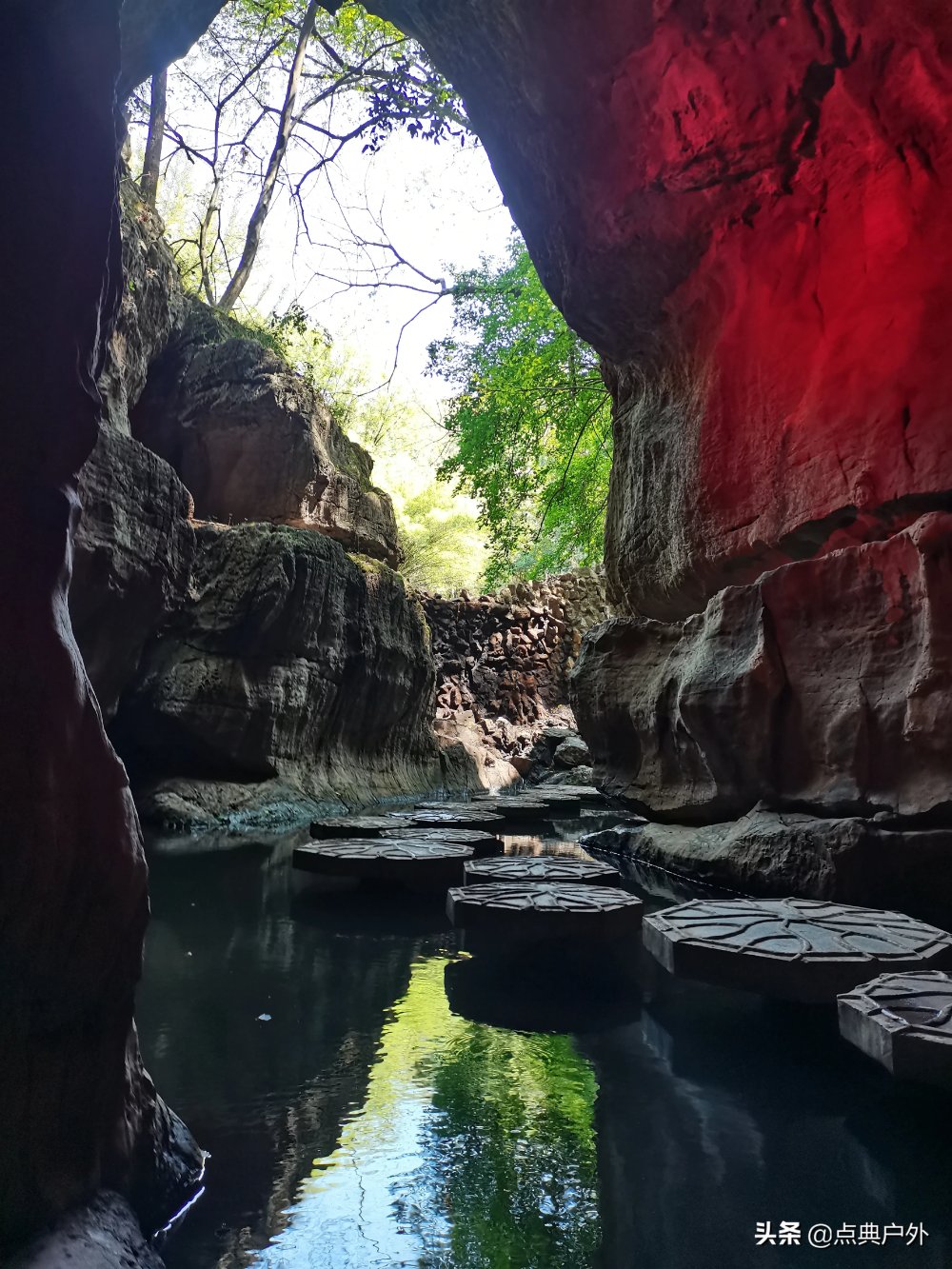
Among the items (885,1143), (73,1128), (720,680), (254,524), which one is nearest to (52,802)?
(73,1128)

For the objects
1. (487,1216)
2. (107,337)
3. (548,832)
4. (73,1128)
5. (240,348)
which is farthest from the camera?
(240,348)

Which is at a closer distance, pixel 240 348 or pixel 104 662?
pixel 104 662

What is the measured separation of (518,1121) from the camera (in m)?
1.94

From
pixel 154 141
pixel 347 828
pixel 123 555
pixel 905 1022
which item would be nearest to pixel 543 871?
pixel 905 1022

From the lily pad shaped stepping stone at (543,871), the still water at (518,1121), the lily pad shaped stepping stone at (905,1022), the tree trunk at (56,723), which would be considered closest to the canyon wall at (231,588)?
the tree trunk at (56,723)

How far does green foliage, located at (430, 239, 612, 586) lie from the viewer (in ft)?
38.1

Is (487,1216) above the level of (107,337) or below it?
below

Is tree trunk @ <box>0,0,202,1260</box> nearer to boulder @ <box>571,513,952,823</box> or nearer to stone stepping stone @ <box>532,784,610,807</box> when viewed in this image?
boulder @ <box>571,513,952,823</box>

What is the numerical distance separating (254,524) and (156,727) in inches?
110

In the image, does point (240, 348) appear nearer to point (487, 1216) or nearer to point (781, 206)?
point (781, 206)

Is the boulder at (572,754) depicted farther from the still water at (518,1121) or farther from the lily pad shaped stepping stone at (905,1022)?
the lily pad shaped stepping stone at (905,1022)

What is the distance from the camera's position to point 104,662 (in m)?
7.17

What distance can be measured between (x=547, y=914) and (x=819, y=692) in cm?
246

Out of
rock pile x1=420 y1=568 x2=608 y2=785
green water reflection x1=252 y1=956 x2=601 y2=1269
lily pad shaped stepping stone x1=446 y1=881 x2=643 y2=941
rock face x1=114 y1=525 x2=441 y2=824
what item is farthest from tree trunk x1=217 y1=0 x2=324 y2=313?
green water reflection x1=252 y1=956 x2=601 y2=1269
